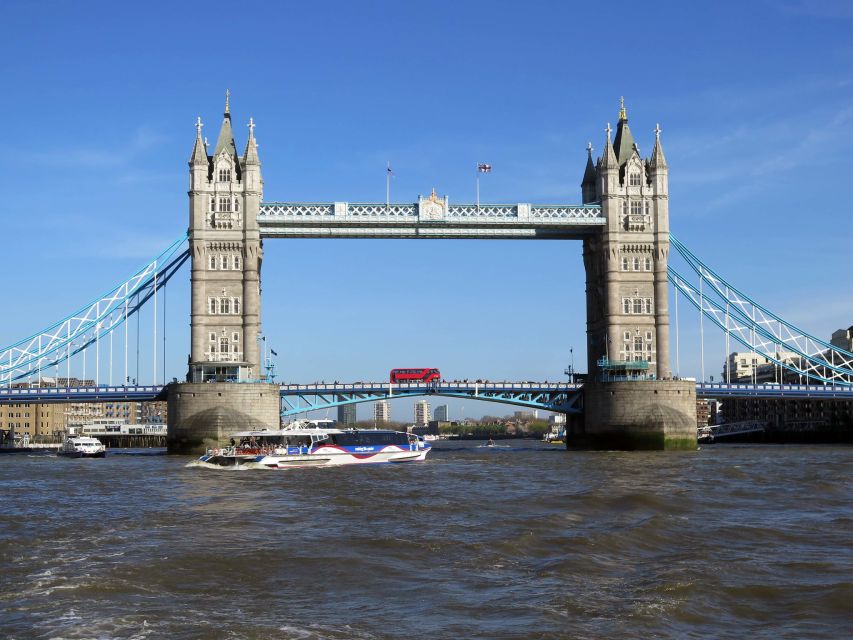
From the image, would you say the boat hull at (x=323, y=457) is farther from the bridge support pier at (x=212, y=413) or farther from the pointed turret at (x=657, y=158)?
the pointed turret at (x=657, y=158)

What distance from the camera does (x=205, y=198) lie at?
92750 millimetres

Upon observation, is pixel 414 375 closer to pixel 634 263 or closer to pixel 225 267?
pixel 225 267

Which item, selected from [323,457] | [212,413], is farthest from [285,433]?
[212,413]

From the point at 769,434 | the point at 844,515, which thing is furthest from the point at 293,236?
the point at 769,434

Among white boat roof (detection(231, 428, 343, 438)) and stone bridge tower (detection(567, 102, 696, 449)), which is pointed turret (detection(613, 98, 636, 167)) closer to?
stone bridge tower (detection(567, 102, 696, 449))

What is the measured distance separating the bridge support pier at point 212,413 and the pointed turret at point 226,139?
826 inches

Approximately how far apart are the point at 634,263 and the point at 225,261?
35.7 meters

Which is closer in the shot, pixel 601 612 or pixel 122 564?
pixel 601 612

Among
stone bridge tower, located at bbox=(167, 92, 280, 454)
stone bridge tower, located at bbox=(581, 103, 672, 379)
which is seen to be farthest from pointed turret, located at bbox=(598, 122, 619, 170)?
stone bridge tower, located at bbox=(167, 92, 280, 454)

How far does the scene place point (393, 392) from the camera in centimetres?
9412

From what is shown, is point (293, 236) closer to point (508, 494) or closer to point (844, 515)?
point (508, 494)

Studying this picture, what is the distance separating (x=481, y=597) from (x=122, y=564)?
9.44 metres

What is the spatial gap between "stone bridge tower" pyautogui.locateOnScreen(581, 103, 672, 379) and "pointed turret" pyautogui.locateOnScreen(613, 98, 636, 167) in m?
1.25

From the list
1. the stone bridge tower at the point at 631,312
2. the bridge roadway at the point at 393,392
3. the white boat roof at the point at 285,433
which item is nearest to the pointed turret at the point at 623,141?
the stone bridge tower at the point at 631,312
